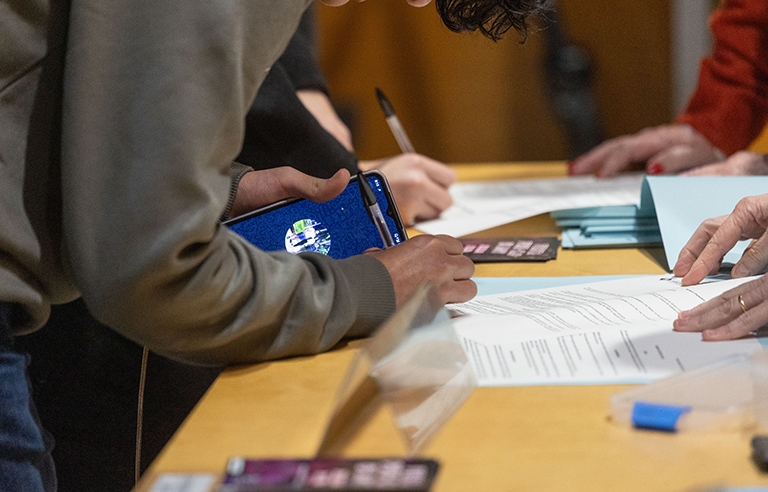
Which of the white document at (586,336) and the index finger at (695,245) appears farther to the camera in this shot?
the index finger at (695,245)

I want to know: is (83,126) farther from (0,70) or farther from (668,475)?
(668,475)

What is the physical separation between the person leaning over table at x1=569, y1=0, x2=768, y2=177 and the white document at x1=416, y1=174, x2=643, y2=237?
5cm

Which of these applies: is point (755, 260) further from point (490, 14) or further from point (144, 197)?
point (144, 197)

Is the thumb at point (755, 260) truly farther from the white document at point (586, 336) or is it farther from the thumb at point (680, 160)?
the thumb at point (680, 160)

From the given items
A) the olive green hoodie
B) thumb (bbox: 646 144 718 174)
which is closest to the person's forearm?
the olive green hoodie

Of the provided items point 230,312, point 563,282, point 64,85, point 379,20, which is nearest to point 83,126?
point 64,85

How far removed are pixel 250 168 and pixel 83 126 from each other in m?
0.38

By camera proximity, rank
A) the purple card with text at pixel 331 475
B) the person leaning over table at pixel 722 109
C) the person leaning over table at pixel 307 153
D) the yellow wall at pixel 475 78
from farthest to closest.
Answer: the yellow wall at pixel 475 78 < the person leaning over table at pixel 722 109 < the person leaning over table at pixel 307 153 < the purple card with text at pixel 331 475

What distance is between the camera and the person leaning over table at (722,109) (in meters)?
1.40

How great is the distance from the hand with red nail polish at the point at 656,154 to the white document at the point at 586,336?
67 centimetres

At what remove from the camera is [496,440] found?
0.45 meters

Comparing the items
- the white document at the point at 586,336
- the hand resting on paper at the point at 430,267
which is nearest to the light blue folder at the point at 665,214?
the white document at the point at 586,336

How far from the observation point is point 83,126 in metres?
0.48

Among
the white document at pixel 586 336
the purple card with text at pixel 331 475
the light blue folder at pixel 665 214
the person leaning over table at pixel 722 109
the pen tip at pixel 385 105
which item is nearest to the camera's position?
the purple card with text at pixel 331 475
